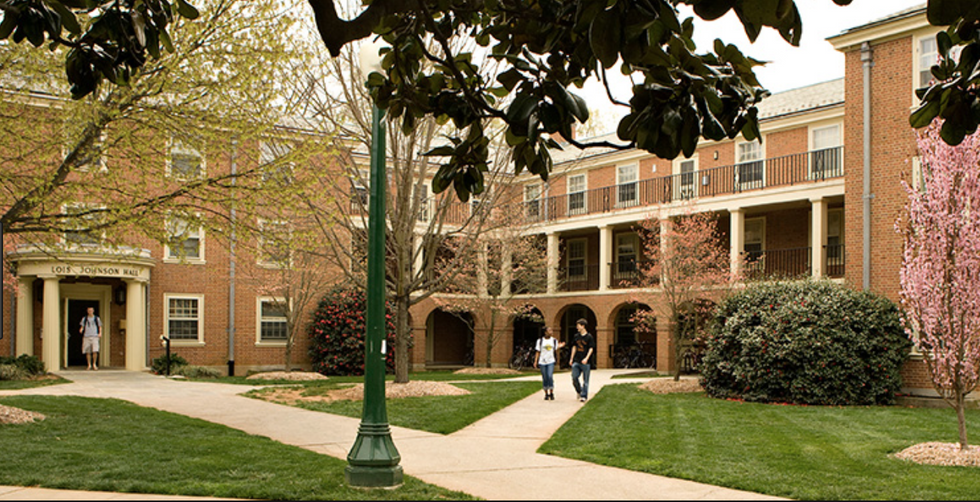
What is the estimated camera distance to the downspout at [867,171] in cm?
1786

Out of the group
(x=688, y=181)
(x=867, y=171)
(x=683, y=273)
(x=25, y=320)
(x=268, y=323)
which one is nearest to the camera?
(x=867, y=171)

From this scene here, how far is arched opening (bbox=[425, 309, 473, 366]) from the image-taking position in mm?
33719

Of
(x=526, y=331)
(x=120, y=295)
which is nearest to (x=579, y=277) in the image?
(x=526, y=331)

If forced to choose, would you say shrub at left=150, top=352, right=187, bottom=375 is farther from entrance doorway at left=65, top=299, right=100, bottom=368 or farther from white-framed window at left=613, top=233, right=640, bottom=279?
white-framed window at left=613, top=233, right=640, bottom=279

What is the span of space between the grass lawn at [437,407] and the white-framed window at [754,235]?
12.7m

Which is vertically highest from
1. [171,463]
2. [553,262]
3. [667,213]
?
[667,213]

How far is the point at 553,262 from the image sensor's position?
30.1m

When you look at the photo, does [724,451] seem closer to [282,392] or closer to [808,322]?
[808,322]

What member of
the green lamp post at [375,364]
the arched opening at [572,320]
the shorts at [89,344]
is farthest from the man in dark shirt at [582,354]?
the arched opening at [572,320]

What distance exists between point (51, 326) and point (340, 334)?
7882mm

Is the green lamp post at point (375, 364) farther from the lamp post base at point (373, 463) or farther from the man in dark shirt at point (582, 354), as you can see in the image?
the man in dark shirt at point (582, 354)

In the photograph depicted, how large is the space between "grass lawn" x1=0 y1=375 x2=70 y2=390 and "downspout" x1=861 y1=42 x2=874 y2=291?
17296 mm

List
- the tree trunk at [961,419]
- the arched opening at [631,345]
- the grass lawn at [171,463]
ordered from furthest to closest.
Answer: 1. the arched opening at [631,345]
2. the tree trunk at [961,419]
3. the grass lawn at [171,463]

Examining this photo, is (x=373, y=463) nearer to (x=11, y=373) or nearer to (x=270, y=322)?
(x=11, y=373)
